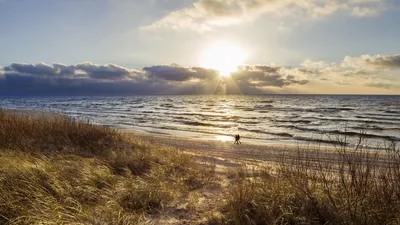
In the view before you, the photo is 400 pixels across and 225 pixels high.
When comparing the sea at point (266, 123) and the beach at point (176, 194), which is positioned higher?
the beach at point (176, 194)

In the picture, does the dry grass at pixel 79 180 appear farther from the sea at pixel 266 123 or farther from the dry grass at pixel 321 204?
the sea at pixel 266 123

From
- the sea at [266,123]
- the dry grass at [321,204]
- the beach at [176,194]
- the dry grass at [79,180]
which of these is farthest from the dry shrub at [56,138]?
the sea at [266,123]

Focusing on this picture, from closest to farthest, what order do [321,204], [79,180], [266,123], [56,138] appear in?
[321,204]
[79,180]
[56,138]
[266,123]

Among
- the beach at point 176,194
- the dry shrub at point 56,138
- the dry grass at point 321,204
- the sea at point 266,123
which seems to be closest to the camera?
the dry grass at point 321,204

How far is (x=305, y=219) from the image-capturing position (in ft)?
13.9

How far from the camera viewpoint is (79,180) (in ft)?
18.9

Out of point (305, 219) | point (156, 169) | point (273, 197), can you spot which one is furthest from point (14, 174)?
point (305, 219)

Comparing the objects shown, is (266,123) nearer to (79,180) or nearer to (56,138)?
(56,138)

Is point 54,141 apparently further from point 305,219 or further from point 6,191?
point 305,219

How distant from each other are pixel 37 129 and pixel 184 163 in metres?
5.56

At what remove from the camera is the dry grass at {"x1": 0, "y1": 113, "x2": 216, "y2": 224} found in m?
4.22

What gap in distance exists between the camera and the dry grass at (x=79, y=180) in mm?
4223

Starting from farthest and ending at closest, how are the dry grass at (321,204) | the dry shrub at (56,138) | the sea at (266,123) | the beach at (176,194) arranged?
the sea at (266,123)
the dry shrub at (56,138)
the beach at (176,194)
the dry grass at (321,204)

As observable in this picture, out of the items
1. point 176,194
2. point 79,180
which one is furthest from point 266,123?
point 79,180
